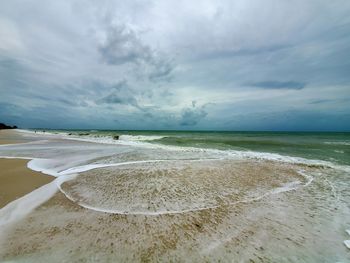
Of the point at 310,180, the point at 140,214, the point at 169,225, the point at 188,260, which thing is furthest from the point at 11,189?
the point at 310,180

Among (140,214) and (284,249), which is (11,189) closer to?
(140,214)

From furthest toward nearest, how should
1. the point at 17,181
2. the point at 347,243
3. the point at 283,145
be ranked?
the point at 283,145 → the point at 17,181 → the point at 347,243

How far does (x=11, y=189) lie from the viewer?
641 cm

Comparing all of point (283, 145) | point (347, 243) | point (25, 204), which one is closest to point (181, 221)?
point (347, 243)

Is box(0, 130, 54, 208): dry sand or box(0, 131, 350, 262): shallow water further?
box(0, 130, 54, 208): dry sand

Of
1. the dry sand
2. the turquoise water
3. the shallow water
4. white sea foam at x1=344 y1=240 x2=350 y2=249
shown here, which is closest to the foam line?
the shallow water

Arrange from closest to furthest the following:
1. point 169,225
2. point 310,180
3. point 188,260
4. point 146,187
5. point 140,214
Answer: point 188,260, point 169,225, point 140,214, point 146,187, point 310,180

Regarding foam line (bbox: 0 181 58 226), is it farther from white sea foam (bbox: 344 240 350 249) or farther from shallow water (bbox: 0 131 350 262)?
white sea foam (bbox: 344 240 350 249)

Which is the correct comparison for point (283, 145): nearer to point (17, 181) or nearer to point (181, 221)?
point (181, 221)

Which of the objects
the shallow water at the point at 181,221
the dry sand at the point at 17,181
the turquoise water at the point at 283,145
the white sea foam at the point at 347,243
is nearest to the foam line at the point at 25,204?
the shallow water at the point at 181,221

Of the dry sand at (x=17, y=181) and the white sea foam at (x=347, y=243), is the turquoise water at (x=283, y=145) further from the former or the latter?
the dry sand at (x=17, y=181)

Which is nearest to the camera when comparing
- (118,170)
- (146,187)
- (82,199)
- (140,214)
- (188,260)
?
(188,260)

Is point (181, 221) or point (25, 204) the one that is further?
point (25, 204)

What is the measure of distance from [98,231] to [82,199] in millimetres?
2069
